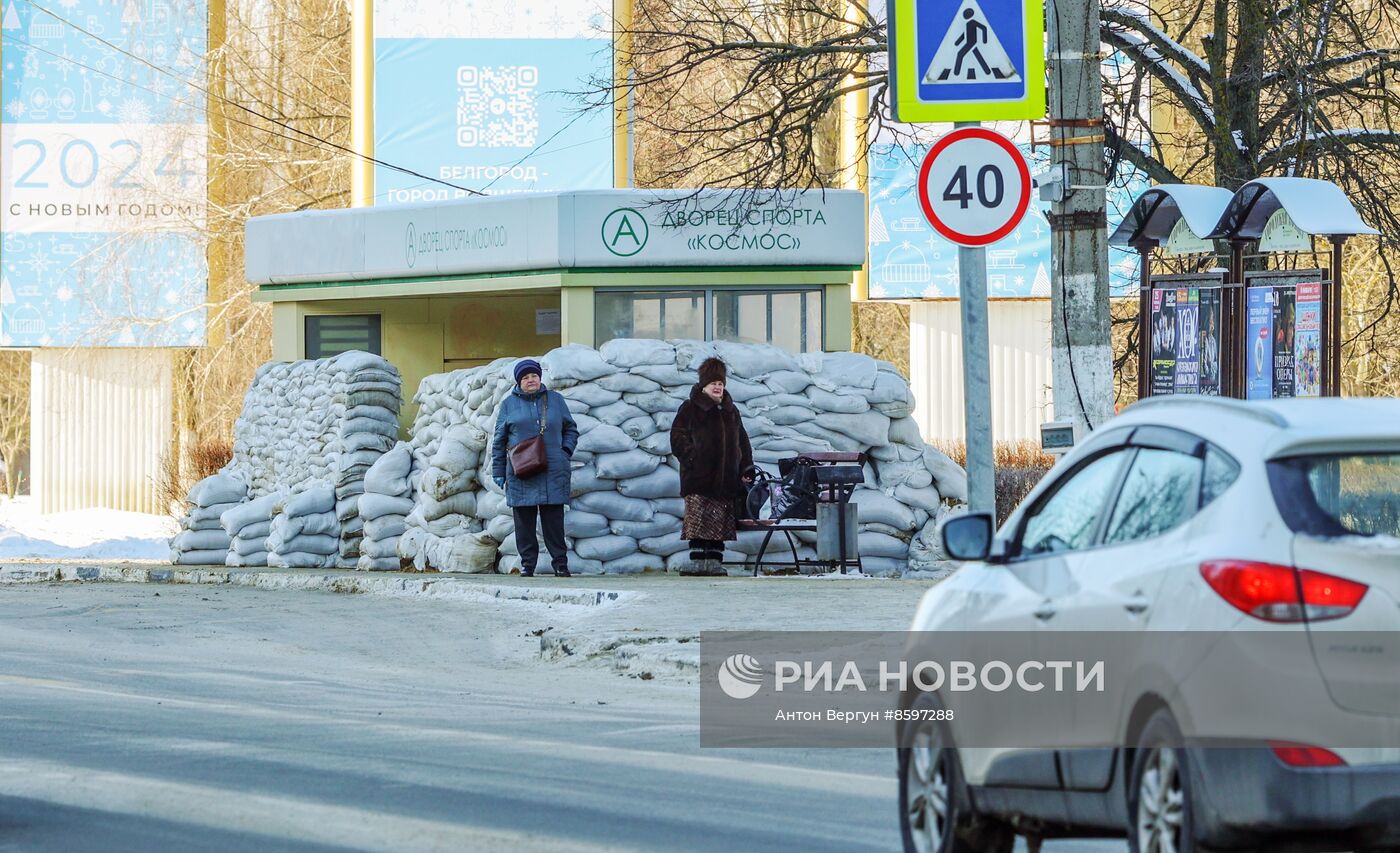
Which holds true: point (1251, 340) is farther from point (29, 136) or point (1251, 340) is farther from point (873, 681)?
point (29, 136)

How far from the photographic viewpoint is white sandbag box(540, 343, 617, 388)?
18250 millimetres

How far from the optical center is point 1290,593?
4352mm

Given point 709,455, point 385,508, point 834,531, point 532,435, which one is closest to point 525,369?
point 532,435

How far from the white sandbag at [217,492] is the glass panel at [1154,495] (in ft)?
60.3

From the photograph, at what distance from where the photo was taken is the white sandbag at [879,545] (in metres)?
17.9

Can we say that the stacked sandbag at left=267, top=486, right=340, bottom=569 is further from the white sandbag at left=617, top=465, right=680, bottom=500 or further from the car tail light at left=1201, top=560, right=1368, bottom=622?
the car tail light at left=1201, top=560, right=1368, bottom=622

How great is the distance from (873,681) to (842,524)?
22.1ft

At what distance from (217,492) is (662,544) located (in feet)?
22.0

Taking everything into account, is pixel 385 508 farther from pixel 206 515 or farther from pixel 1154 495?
pixel 1154 495

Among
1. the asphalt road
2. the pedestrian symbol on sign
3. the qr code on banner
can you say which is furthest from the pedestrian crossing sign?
the qr code on banner

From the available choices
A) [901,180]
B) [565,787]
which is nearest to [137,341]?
[901,180]

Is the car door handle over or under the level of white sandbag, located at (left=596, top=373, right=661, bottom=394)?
under

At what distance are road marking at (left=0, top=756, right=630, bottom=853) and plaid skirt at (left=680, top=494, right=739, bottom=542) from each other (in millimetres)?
9519

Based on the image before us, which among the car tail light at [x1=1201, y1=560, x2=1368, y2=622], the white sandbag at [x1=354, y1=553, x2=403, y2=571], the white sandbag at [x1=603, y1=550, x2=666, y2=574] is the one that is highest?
the car tail light at [x1=1201, y1=560, x2=1368, y2=622]
